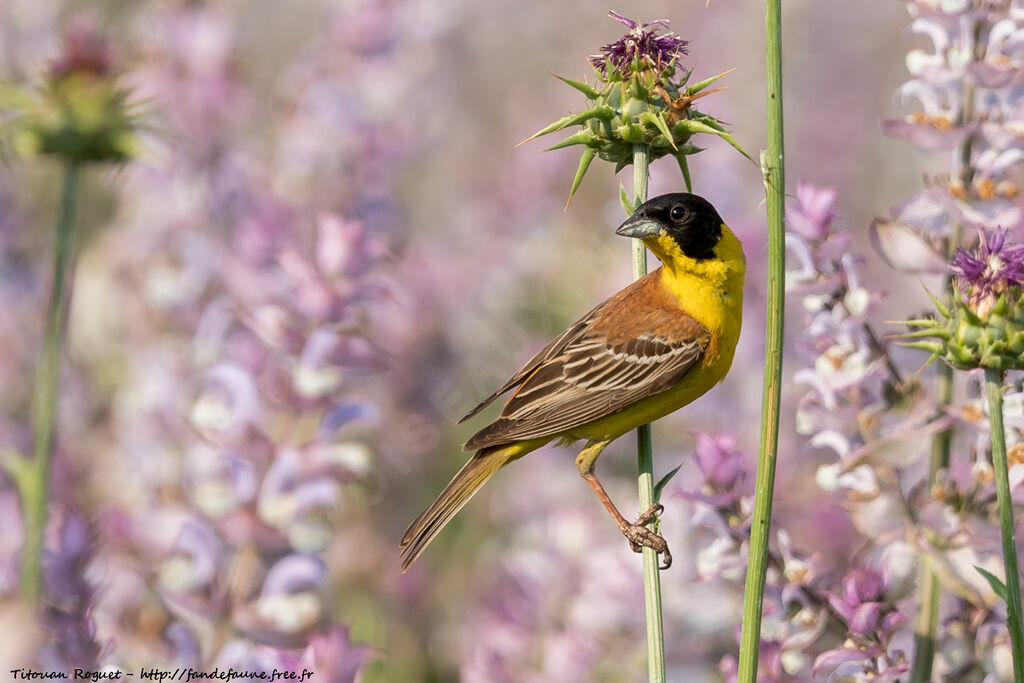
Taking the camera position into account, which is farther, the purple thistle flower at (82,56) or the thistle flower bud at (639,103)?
the purple thistle flower at (82,56)

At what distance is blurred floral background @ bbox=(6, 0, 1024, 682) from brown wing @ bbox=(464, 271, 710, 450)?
0.93 feet

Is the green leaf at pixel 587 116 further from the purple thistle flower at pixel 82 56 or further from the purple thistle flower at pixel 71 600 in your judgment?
the purple thistle flower at pixel 82 56

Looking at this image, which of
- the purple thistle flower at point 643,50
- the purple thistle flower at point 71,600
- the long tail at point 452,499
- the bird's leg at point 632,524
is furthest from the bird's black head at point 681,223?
the purple thistle flower at point 71,600

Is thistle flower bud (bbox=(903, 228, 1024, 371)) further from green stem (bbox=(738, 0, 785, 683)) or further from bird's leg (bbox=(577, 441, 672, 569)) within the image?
bird's leg (bbox=(577, 441, 672, 569))

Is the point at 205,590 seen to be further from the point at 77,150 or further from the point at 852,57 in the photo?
the point at 852,57

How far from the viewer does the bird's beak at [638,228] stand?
3.05m

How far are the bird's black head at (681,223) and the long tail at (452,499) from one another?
0.83 m

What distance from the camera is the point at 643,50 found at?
299 cm

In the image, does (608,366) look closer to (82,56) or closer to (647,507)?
(647,507)

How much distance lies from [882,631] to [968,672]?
56 centimetres

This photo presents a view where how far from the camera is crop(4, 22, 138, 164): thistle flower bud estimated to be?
4199 mm

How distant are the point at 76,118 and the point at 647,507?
104 inches

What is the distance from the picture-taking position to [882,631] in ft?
9.70

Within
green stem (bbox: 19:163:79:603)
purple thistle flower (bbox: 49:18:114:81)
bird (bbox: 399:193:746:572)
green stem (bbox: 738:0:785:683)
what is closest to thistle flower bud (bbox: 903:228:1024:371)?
green stem (bbox: 738:0:785:683)
